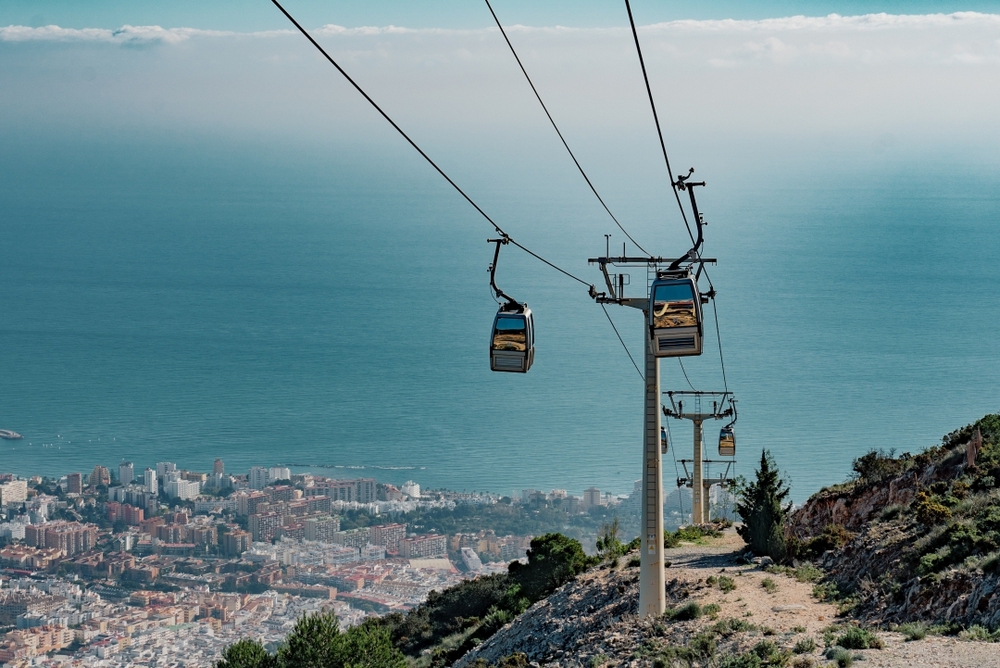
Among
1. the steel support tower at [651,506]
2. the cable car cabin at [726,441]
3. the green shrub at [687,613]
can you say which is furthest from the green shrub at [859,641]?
the cable car cabin at [726,441]

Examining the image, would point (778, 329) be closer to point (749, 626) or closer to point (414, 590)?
point (414, 590)

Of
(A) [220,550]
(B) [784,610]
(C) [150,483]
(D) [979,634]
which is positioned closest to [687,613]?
(B) [784,610]

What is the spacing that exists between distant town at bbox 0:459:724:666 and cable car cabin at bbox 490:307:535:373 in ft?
144

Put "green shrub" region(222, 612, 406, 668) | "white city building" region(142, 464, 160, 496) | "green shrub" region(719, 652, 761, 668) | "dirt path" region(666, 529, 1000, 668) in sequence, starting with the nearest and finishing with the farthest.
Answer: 1. "dirt path" region(666, 529, 1000, 668)
2. "green shrub" region(719, 652, 761, 668)
3. "green shrub" region(222, 612, 406, 668)
4. "white city building" region(142, 464, 160, 496)

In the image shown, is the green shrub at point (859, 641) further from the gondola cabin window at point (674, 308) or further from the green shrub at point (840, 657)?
the gondola cabin window at point (674, 308)

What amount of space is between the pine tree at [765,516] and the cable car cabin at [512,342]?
6653mm

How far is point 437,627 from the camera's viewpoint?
23125mm

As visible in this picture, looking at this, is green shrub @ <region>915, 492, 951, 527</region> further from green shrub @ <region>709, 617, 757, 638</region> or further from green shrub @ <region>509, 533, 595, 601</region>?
green shrub @ <region>509, 533, 595, 601</region>

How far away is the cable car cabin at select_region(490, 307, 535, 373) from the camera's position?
1085cm

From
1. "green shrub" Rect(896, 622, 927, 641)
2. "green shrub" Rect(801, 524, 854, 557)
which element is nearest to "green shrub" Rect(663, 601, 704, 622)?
"green shrub" Rect(896, 622, 927, 641)

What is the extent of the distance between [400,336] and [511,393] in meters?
25.5

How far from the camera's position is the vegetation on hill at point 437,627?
1570cm

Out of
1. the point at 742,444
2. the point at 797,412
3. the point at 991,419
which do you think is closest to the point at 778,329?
the point at 797,412

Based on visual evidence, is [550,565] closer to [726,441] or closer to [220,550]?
[726,441]
